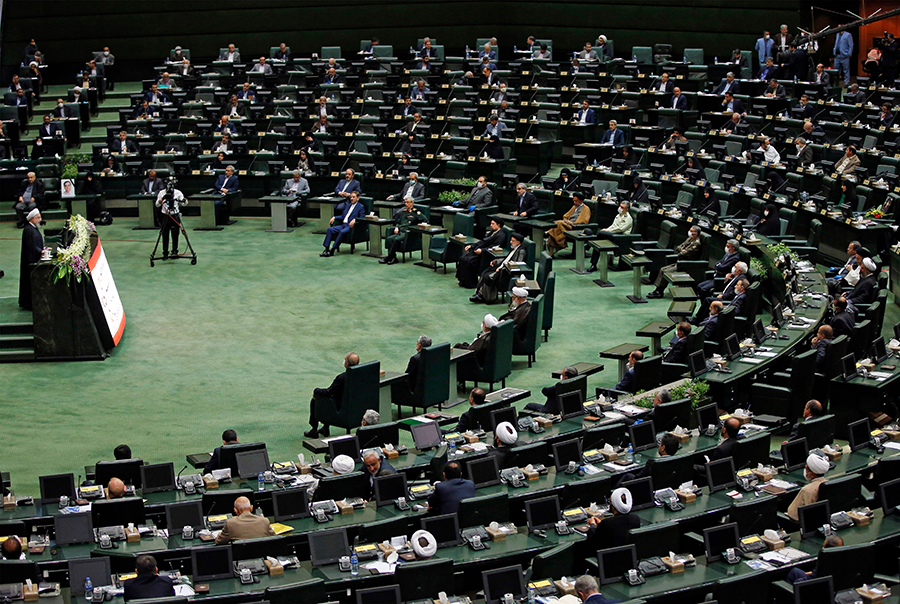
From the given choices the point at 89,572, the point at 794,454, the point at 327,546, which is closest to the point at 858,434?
the point at 794,454

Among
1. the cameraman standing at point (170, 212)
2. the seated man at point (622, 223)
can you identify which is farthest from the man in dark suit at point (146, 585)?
the seated man at point (622, 223)

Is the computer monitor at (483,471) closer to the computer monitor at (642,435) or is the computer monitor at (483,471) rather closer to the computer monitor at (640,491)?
the computer monitor at (640,491)

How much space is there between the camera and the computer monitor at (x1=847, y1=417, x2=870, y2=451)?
11.8 metres

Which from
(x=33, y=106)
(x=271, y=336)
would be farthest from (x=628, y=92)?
(x=33, y=106)

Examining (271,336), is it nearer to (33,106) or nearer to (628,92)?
(628,92)

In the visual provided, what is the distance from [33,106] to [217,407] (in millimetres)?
18992

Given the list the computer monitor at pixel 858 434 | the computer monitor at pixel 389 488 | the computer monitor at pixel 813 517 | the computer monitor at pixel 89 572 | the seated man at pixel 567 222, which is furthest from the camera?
the seated man at pixel 567 222

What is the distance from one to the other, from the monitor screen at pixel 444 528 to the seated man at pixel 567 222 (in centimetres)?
1330

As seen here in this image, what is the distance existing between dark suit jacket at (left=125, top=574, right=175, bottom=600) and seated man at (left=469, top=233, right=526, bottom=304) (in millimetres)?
11426

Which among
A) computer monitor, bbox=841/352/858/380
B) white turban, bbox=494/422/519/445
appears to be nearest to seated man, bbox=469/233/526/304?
computer monitor, bbox=841/352/858/380

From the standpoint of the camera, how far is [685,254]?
20141 millimetres

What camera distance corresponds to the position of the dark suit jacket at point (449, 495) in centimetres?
1035

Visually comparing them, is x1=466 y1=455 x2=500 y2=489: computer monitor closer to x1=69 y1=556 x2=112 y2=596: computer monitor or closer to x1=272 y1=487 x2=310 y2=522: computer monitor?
x1=272 y1=487 x2=310 y2=522: computer monitor

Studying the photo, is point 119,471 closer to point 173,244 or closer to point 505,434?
point 505,434
